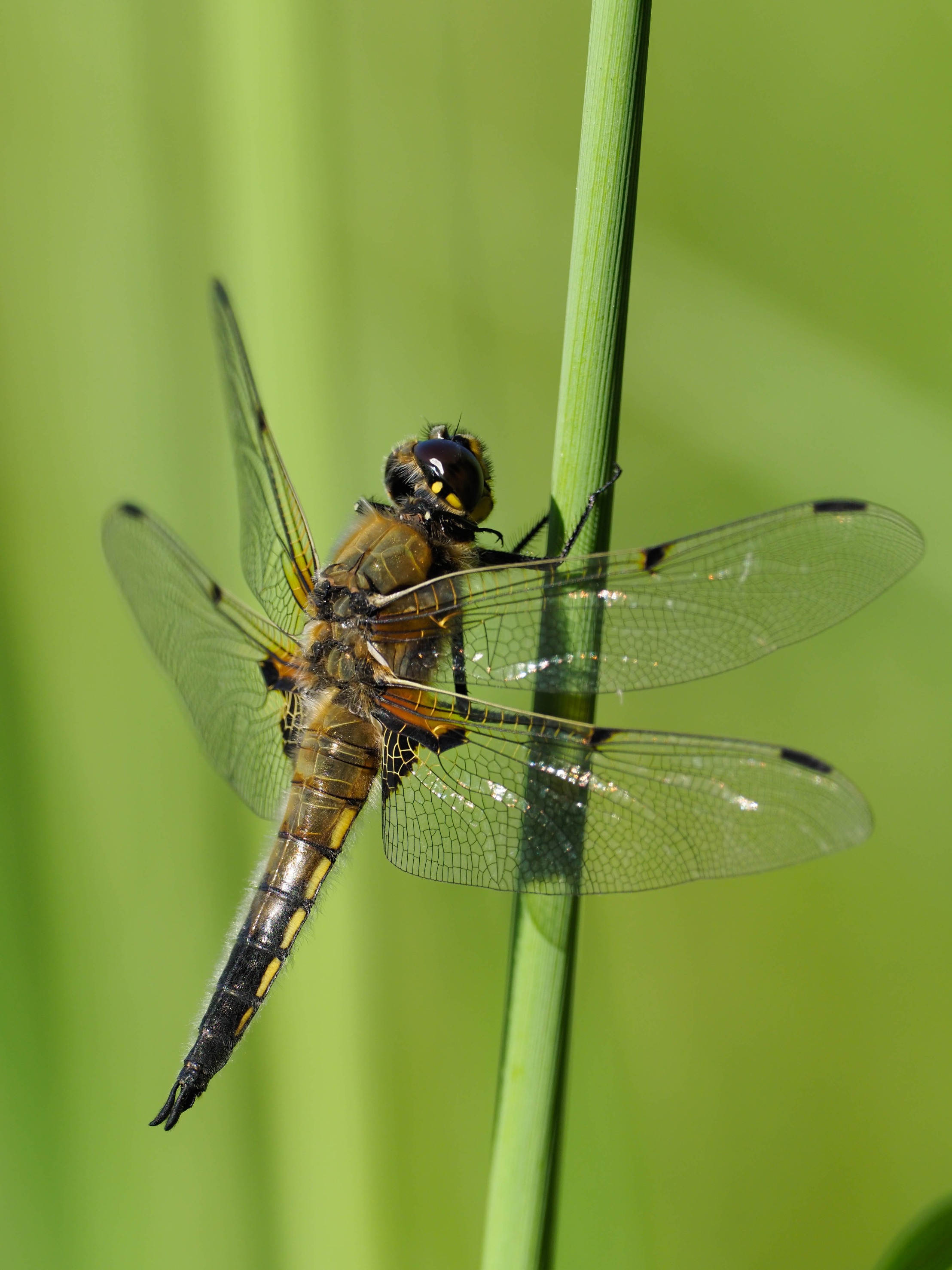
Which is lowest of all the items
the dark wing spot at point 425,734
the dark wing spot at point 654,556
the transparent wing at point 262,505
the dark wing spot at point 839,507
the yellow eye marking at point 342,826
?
the yellow eye marking at point 342,826

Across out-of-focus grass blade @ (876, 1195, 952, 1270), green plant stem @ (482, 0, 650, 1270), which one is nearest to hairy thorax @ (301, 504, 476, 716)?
green plant stem @ (482, 0, 650, 1270)

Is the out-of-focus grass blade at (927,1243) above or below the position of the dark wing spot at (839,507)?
below

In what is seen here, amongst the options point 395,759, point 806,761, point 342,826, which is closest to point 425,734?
point 395,759

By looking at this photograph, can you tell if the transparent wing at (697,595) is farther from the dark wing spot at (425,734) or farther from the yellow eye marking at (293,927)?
the yellow eye marking at (293,927)

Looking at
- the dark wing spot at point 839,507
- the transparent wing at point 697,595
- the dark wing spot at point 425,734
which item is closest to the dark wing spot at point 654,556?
the transparent wing at point 697,595

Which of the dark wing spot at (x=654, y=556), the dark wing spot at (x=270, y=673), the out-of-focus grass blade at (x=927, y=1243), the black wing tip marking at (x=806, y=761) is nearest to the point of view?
the out-of-focus grass blade at (x=927, y=1243)

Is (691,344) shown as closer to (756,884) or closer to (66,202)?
(756,884)
